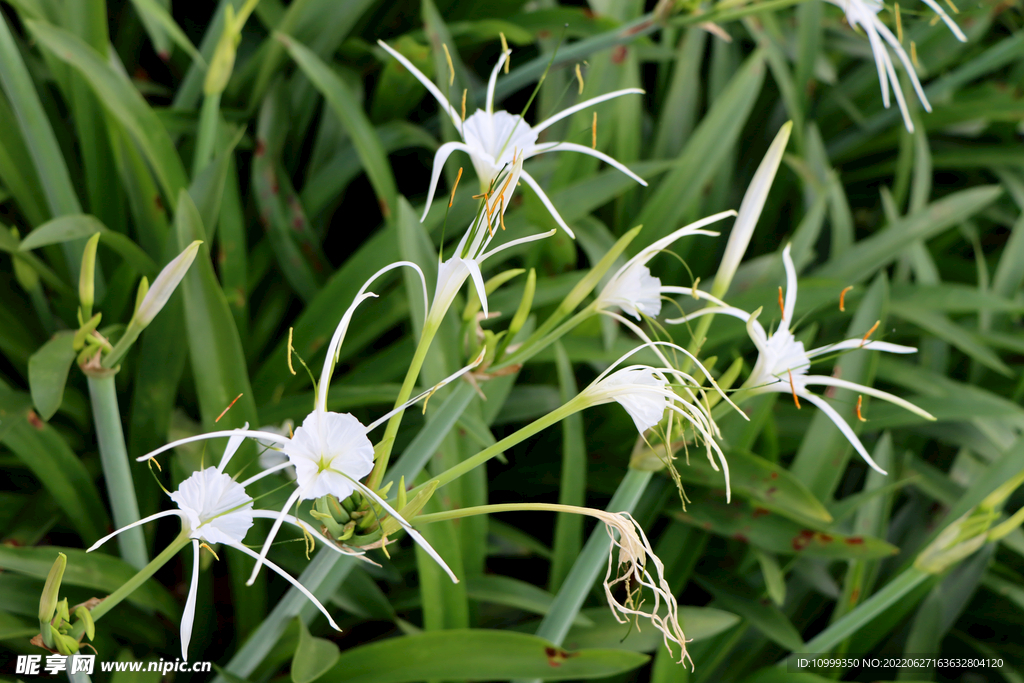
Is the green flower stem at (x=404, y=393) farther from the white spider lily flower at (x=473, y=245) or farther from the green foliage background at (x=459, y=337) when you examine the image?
the green foliage background at (x=459, y=337)

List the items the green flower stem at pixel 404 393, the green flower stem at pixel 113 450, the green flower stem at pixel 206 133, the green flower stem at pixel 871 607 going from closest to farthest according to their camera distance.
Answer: the green flower stem at pixel 404 393 < the green flower stem at pixel 113 450 < the green flower stem at pixel 871 607 < the green flower stem at pixel 206 133

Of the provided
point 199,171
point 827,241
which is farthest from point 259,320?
point 827,241

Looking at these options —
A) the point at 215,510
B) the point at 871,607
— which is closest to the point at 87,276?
the point at 215,510

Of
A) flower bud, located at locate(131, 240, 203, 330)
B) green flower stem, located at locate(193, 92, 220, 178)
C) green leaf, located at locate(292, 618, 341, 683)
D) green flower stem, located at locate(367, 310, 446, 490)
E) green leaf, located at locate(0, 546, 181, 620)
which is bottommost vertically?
green leaf, located at locate(292, 618, 341, 683)

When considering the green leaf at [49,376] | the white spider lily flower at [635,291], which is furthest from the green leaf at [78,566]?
the white spider lily flower at [635,291]

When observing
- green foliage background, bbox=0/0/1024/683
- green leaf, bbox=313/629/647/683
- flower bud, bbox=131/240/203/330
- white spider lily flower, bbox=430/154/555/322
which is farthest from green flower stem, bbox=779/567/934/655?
flower bud, bbox=131/240/203/330

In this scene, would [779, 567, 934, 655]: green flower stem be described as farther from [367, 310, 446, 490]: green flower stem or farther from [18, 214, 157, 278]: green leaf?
[18, 214, 157, 278]: green leaf
